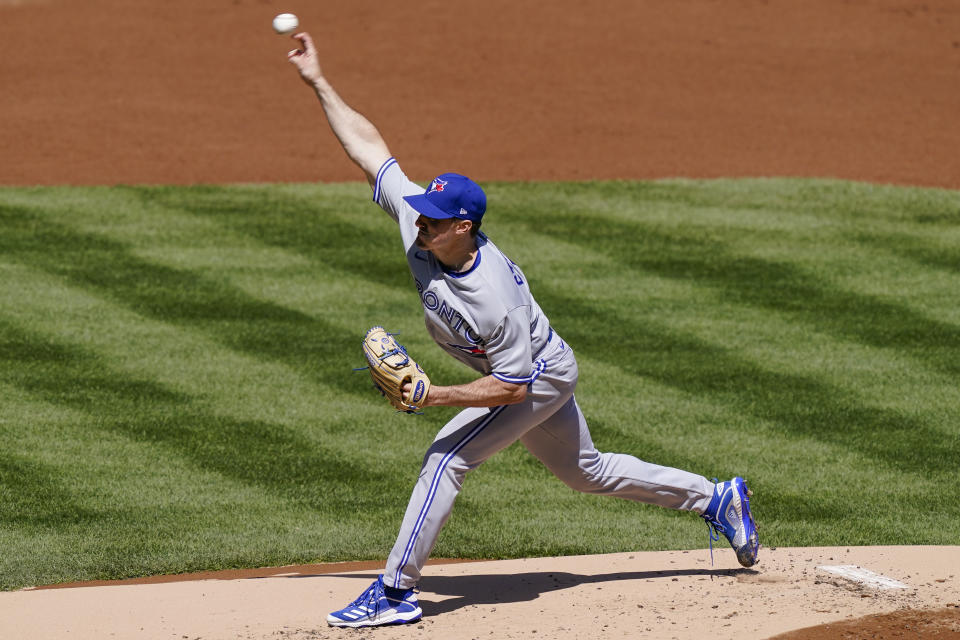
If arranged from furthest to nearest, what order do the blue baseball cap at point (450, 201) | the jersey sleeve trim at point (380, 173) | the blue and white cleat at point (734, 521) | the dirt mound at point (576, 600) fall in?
1. the blue and white cleat at point (734, 521)
2. the jersey sleeve trim at point (380, 173)
3. the dirt mound at point (576, 600)
4. the blue baseball cap at point (450, 201)

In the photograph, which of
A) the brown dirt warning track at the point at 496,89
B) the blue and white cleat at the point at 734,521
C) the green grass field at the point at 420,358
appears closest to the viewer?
the blue and white cleat at the point at 734,521

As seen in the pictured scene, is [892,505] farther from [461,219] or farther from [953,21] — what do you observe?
[953,21]

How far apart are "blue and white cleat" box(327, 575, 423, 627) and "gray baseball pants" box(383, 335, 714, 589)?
44 mm

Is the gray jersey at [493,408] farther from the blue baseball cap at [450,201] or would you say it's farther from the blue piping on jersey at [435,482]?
the blue baseball cap at [450,201]

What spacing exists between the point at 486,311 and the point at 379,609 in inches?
47.4

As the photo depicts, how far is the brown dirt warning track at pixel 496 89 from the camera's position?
1559 cm

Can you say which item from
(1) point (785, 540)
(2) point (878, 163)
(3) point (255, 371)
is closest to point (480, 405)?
(1) point (785, 540)

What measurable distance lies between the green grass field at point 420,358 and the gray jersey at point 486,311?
1780mm

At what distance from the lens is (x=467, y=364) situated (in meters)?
5.72

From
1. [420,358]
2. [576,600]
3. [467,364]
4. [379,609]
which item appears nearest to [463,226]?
[467,364]

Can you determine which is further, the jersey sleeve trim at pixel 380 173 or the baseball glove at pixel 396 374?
the jersey sleeve trim at pixel 380 173

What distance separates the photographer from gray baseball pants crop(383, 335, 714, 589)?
220 inches

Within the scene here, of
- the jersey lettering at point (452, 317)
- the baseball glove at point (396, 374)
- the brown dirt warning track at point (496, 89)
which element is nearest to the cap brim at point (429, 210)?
the jersey lettering at point (452, 317)

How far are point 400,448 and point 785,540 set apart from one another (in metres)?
2.35
